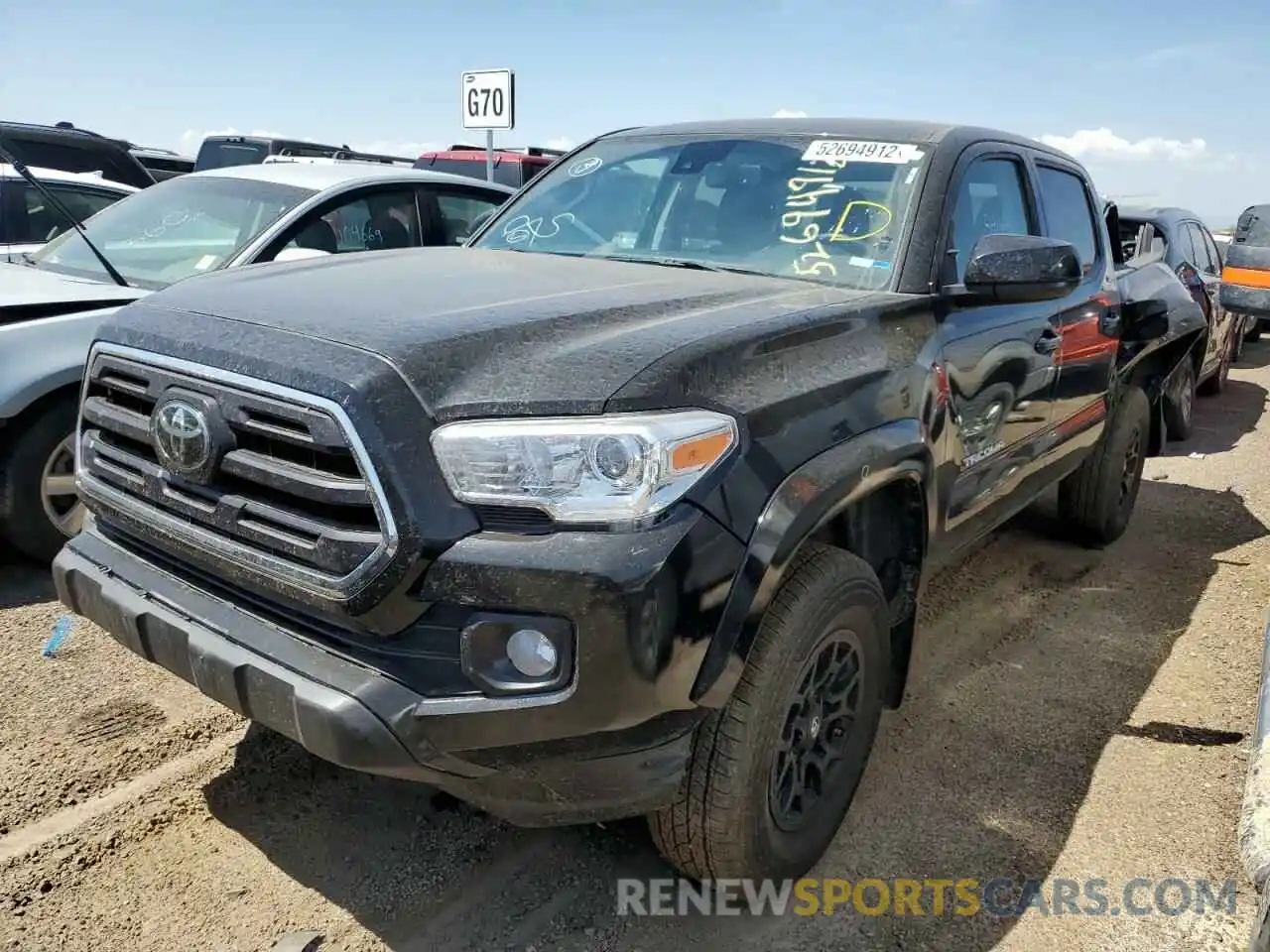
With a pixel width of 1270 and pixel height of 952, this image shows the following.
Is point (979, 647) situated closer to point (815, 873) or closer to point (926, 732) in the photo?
point (926, 732)

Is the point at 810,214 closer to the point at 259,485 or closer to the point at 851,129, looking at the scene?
the point at 851,129

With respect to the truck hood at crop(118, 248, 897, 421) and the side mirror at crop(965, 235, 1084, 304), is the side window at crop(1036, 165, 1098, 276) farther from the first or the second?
the truck hood at crop(118, 248, 897, 421)

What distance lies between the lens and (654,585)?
1894mm

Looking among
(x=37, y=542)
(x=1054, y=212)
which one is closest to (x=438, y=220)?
(x=37, y=542)

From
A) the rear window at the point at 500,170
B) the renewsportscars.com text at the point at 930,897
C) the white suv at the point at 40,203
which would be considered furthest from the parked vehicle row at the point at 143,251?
the rear window at the point at 500,170

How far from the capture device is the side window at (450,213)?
5.62m

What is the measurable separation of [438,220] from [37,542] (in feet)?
8.71

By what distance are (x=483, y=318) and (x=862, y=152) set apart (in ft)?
5.26

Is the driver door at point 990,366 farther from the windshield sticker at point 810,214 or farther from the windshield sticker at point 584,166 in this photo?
the windshield sticker at point 584,166

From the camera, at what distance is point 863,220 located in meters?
3.11

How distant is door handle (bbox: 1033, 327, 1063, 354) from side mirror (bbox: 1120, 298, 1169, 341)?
1.42 meters

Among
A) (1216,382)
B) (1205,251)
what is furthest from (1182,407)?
(1216,382)

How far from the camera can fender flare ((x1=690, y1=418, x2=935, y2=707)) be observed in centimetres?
204

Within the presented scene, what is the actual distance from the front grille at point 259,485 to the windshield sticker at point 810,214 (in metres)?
1.60
